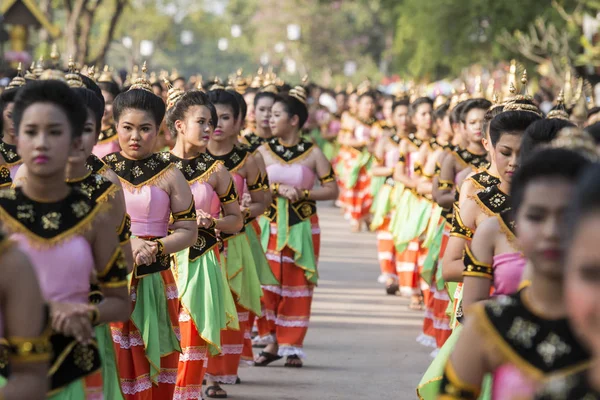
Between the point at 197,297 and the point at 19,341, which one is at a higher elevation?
the point at 19,341

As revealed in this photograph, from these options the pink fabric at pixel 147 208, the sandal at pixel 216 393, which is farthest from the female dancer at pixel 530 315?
the sandal at pixel 216 393

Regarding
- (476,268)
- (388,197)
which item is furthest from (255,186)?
(388,197)

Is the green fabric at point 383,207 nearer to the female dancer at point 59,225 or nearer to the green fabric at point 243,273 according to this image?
the green fabric at point 243,273

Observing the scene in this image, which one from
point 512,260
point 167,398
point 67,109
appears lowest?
point 167,398

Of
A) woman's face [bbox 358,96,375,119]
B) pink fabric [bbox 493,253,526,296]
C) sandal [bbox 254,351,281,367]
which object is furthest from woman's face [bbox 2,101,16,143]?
woman's face [bbox 358,96,375,119]

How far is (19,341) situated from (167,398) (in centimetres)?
362

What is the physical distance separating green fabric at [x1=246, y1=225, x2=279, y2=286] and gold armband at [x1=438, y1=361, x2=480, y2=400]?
20.8 feet

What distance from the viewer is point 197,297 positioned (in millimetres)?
8164

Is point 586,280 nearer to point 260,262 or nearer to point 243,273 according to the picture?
point 243,273

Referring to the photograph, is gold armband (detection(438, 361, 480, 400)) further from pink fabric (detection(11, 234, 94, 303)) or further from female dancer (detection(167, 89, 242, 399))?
female dancer (detection(167, 89, 242, 399))

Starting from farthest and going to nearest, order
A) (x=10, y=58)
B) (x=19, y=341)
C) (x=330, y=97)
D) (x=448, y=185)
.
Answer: (x=330, y=97)
(x=10, y=58)
(x=448, y=185)
(x=19, y=341)

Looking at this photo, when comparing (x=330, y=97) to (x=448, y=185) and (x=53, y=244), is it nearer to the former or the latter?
(x=448, y=185)

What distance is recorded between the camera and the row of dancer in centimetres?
448

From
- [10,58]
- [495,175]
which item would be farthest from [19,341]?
[10,58]
